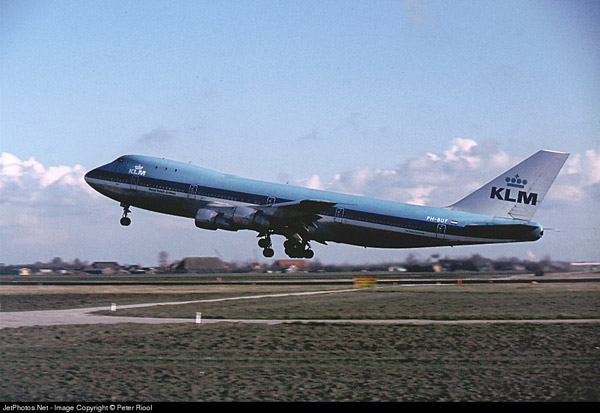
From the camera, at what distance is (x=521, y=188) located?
2122 inches

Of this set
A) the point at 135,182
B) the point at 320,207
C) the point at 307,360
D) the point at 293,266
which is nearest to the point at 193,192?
the point at 135,182

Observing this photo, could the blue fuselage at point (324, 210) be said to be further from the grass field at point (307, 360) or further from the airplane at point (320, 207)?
the grass field at point (307, 360)

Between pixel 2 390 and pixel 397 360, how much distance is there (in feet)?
42.9

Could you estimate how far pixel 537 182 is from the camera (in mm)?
53500

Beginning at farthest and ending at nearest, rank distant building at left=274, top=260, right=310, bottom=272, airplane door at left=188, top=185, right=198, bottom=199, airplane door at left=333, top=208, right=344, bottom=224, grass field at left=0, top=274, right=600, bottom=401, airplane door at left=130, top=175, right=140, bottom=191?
distant building at left=274, top=260, right=310, bottom=272
airplane door at left=130, top=175, right=140, bottom=191
airplane door at left=188, top=185, right=198, bottom=199
airplane door at left=333, top=208, right=344, bottom=224
grass field at left=0, top=274, right=600, bottom=401

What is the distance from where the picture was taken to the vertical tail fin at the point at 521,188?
2109 inches

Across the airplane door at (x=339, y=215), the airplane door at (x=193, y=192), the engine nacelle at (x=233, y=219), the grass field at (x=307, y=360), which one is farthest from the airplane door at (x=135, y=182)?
the airplane door at (x=339, y=215)

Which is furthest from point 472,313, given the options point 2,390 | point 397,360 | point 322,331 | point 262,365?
point 2,390

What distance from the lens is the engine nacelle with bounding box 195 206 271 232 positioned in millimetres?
48562

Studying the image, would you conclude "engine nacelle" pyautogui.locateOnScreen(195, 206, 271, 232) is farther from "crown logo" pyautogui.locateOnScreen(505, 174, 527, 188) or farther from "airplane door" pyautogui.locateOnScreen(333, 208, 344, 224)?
"crown logo" pyautogui.locateOnScreen(505, 174, 527, 188)

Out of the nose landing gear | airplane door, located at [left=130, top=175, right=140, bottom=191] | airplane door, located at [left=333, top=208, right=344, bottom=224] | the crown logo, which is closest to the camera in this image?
the nose landing gear

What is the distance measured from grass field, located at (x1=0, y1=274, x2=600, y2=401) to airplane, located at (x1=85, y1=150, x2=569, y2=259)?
8.36m

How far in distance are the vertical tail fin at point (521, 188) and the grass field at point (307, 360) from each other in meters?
13.5

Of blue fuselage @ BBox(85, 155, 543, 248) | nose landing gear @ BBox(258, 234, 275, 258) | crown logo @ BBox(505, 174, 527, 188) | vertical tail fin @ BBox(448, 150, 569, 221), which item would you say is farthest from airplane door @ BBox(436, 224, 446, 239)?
nose landing gear @ BBox(258, 234, 275, 258)
